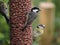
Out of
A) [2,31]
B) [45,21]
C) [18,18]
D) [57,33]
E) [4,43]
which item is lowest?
[57,33]

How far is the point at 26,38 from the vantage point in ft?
9.19

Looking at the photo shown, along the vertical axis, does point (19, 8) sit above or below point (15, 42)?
above

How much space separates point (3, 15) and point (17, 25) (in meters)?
0.15

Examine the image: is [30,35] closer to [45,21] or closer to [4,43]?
[4,43]

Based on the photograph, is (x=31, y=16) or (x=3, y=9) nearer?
(x=31, y=16)

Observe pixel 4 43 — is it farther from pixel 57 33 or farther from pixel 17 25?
pixel 57 33

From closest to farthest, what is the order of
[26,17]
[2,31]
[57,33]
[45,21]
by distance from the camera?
[26,17], [2,31], [45,21], [57,33]

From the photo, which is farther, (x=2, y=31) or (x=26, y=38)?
(x=2, y=31)

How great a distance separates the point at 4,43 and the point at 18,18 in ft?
0.84

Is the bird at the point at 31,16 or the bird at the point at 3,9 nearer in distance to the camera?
the bird at the point at 31,16

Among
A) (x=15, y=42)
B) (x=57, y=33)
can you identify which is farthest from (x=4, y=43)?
(x=57, y=33)

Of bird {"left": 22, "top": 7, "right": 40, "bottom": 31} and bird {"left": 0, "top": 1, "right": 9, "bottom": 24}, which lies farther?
bird {"left": 0, "top": 1, "right": 9, "bottom": 24}

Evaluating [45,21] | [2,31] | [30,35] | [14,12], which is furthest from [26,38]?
[45,21]

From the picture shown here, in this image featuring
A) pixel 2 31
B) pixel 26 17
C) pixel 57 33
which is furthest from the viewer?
pixel 57 33
